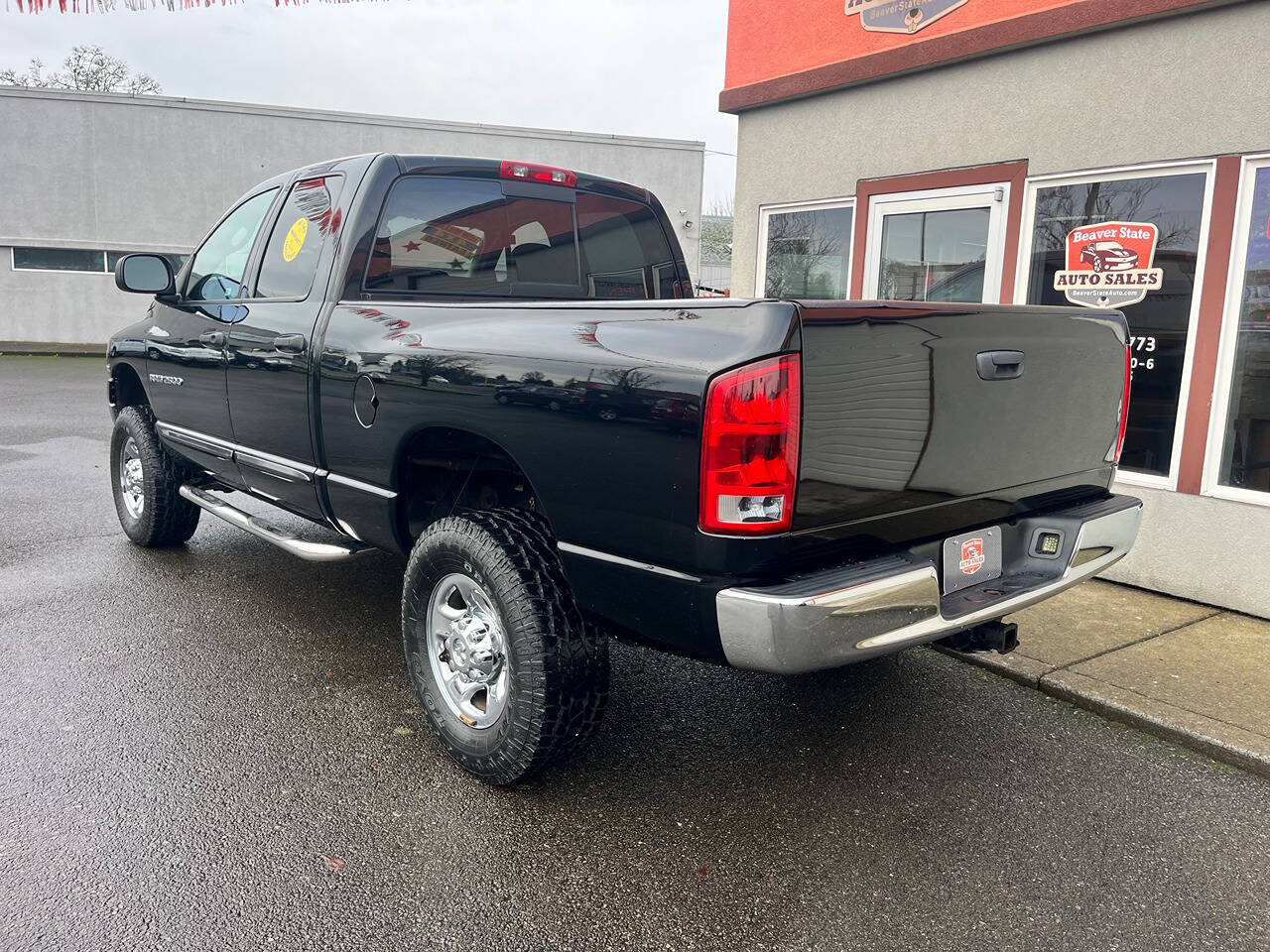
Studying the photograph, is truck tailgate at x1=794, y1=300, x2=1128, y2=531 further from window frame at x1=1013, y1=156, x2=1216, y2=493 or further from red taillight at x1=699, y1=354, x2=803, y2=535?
window frame at x1=1013, y1=156, x2=1216, y2=493

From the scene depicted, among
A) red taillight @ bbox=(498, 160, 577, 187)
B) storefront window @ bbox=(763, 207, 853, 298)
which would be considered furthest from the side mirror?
storefront window @ bbox=(763, 207, 853, 298)

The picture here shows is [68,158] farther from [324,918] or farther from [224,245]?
[324,918]

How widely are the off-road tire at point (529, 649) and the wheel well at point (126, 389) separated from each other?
357 cm

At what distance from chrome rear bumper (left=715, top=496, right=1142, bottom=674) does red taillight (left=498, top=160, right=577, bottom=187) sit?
2383 mm

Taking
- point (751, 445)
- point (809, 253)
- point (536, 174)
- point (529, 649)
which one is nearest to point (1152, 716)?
point (751, 445)

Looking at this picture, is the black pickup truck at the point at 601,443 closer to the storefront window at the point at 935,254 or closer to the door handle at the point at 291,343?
the door handle at the point at 291,343

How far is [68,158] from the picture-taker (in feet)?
67.7

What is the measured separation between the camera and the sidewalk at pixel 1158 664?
363cm

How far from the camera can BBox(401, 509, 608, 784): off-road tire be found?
2.90 metres

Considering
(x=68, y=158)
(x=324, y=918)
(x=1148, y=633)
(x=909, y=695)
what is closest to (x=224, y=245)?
(x=324, y=918)

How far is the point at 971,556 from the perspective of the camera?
3043 mm

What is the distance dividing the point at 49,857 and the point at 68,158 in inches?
873

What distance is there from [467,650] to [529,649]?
0.42 metres

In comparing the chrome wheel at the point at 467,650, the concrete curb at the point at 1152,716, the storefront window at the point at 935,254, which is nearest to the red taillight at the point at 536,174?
the chrome wheel at the point at 467,650
